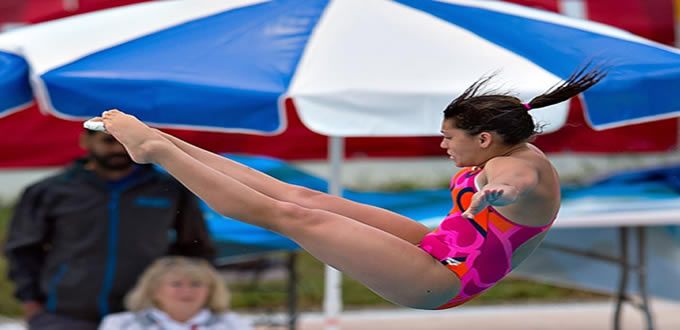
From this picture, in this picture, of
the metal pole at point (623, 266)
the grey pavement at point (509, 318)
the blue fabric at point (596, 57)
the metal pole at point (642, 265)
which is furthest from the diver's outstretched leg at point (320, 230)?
the grey pavement at point (509, 318)

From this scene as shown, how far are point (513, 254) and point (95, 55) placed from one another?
84.9 inches

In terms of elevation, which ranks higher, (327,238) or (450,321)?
(327,238)

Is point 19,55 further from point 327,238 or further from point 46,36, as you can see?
point 327,238

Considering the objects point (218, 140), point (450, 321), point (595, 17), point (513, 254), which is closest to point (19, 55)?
point (513, 254)

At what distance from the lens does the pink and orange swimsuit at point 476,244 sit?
12.2ft

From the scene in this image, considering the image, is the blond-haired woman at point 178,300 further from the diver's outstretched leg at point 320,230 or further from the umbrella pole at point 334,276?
the diver's outstretched leg at point 320,230

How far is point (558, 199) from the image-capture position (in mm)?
3693

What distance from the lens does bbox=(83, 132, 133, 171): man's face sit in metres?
5.76

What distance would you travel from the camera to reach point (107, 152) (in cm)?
576

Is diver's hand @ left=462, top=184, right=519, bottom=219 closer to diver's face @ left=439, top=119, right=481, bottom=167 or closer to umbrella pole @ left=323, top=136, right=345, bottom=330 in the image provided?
diver's face @ left=439, top=119, right=481, bottom=167

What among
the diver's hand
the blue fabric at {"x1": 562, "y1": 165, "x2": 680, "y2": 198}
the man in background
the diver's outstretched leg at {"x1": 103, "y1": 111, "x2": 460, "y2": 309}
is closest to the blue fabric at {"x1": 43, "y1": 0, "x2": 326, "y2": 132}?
the man in background

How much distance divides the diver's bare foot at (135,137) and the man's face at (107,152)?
7.48 feet

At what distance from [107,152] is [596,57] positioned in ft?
7.83

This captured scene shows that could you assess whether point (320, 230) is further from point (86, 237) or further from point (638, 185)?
point (638, 185)
